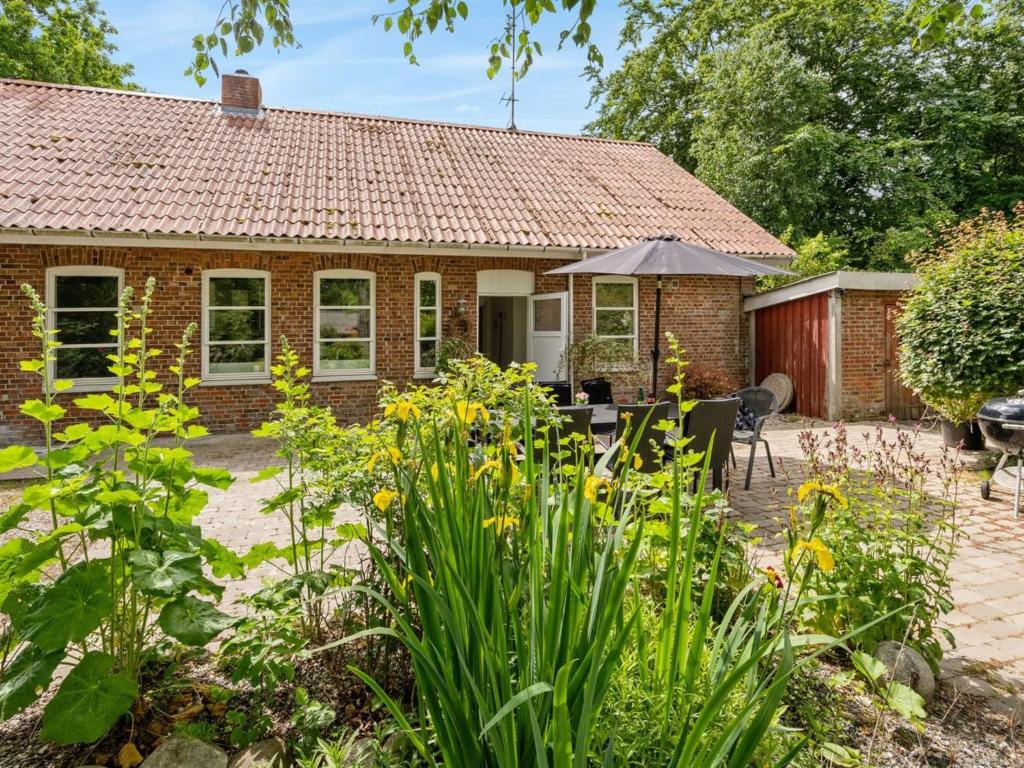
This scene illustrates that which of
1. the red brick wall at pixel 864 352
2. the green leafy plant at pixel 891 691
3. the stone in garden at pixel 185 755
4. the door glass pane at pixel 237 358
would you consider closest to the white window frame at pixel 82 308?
the door glass pane at pixel 237 358

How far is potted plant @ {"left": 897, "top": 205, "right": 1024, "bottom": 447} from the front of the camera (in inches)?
296

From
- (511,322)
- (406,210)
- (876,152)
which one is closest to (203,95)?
(406,210)

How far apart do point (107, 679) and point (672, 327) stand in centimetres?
1170

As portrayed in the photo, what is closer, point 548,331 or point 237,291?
point 237,291

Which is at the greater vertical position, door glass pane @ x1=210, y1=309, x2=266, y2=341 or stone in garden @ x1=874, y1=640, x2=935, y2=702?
door glass pane @ x1=210, y1=309, x2=266, y2=341

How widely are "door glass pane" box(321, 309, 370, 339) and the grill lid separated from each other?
8.46 meters

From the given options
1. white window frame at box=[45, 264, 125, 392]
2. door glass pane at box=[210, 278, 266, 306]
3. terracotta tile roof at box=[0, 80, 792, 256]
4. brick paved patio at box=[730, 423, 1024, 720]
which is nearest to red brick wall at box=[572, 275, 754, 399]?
terracotta tile roof at box=[0, 80, 792, 256]

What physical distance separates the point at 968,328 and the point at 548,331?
6.51 metres

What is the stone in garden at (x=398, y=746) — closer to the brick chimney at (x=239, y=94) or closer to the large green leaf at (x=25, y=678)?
the large green leaf at (x=25, y=678)

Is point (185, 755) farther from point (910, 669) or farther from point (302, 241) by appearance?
point (302, 241)

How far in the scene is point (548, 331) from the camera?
12359 millimetres

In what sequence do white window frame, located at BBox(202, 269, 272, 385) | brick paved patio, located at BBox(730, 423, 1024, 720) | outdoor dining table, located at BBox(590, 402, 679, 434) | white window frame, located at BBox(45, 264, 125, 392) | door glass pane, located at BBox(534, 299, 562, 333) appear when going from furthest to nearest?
door glass pane, located at BBox(534, 299, 562, 333)
white window frame, located at BBox(202, 269, 272, 385)
white window frame, located at BBox(45, 264, 125, 392)
outdoor dining table, located at BBox(590, 402, 679, 434)
brick paved patio, located at BBox(730, 423, 1024, 720)

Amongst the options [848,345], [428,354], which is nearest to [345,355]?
[428,354]

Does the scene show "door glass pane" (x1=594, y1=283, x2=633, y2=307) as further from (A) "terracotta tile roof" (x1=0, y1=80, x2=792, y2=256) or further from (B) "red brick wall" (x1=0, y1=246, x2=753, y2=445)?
(A) "terracotta tile roof" (x1=0, y1=80, x2=792, y2=256)
